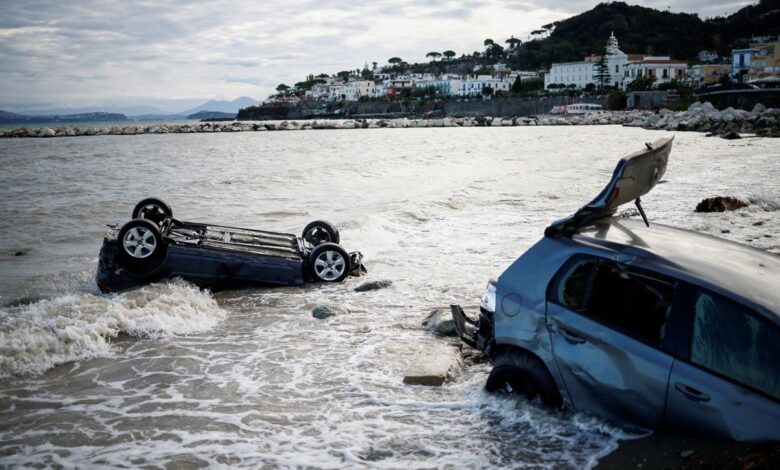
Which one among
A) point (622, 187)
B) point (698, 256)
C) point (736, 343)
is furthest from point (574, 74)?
point (736, 343)

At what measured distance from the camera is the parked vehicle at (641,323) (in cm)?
405

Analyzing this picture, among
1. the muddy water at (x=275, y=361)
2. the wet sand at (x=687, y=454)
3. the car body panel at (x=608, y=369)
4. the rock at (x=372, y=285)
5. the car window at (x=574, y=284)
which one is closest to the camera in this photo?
the wet sand at (x=687, y=454)

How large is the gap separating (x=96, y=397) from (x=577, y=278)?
4.37m

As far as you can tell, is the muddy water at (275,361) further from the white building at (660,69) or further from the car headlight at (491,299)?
the white building at (660,69)

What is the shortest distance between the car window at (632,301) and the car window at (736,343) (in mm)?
235

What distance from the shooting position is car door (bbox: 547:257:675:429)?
4387mm

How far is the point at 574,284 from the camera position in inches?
190

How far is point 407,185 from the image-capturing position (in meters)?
26.0

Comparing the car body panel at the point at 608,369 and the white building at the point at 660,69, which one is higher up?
the white building at the point at 660,69

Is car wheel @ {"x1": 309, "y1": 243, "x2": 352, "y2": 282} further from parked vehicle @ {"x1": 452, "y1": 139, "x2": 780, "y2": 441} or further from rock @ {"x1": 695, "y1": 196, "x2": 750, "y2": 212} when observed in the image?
rock @ {"x1": 695, "y1": 196, "x2": 750, "y2": 212}

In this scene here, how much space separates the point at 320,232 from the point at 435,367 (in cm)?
598

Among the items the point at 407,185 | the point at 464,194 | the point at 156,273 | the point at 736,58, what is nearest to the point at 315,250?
the point at 156,273

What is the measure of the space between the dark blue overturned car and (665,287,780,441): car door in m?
6.63

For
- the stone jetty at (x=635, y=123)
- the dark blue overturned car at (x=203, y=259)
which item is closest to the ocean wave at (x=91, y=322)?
the dark blue overturned car at (x=203, y=259)
